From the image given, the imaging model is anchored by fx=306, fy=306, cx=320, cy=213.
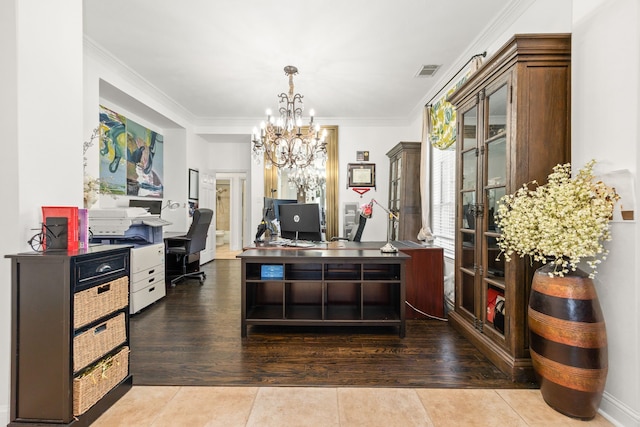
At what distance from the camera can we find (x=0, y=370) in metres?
1.57

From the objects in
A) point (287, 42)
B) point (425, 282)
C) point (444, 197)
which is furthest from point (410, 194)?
point (287, 42)

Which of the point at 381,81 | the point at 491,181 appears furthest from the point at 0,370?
the point at 381,81

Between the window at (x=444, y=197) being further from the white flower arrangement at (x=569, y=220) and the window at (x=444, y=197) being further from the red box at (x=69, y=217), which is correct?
the red box at (x=69, y=217)

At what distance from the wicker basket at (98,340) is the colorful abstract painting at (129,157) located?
251cm

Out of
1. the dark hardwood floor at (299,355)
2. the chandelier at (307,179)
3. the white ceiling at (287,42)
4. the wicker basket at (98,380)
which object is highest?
the white ceiling at (287,42)

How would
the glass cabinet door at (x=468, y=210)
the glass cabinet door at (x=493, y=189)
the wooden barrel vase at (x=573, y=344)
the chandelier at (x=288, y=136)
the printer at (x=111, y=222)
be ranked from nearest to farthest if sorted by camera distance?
the wooden barrel vase at (x=573, y=344) → the glass cabinet door at (x=493, y=189) → the glass cabinet door at (x=468, y=210) → the printer at (x=111, y=222) → the chandelier at (x=288, y=136)

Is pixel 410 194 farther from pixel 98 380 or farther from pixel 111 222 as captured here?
pixel 98 380

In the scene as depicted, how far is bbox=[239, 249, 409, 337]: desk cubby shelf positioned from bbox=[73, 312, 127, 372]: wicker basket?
103 centimetres

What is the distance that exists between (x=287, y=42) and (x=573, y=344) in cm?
344

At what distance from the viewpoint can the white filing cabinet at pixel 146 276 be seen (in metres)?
3.32

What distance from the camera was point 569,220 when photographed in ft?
5.15

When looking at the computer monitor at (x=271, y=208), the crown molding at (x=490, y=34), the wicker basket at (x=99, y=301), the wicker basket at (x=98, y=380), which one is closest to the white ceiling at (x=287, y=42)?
the crown molding at (x=490, y=34)

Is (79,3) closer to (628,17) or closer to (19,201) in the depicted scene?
(19,201)

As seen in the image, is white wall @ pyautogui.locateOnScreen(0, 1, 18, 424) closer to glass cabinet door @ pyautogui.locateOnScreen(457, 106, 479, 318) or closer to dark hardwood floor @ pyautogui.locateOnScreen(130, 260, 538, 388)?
dark hardwood floor @ pyautogui.locateOnScreen(130, 260, 538, 388)
